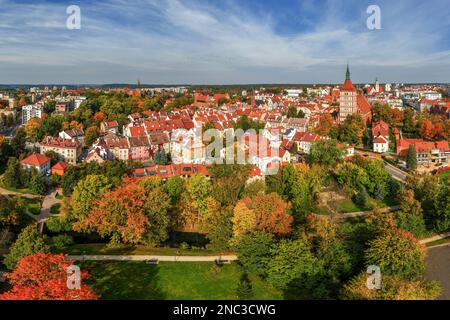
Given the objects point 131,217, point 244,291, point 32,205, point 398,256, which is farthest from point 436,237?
point 32,205

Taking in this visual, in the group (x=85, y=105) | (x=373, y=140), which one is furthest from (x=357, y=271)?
(x=85, y=105)

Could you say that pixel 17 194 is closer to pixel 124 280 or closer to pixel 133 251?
pixel 133 251

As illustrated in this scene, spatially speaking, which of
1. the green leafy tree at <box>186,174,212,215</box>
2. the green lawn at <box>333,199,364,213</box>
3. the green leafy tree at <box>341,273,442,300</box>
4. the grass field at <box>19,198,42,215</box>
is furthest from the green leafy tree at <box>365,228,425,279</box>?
the grass field at <box>19,198,42,215</box>

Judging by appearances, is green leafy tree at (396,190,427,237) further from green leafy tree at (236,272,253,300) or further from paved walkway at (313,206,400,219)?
green leafy tree at (236,272,253,300)

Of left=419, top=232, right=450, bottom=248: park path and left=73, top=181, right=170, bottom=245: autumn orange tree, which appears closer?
left=73, top=181, right=170, bottom=245: autumn orange tree

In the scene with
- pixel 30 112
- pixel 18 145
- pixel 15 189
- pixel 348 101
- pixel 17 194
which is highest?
pixel 348 101

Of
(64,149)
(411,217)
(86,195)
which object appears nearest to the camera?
(411,217)

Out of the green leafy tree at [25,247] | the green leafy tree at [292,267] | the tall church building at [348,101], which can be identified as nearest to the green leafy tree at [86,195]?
the green leafy tree at [25,247]
